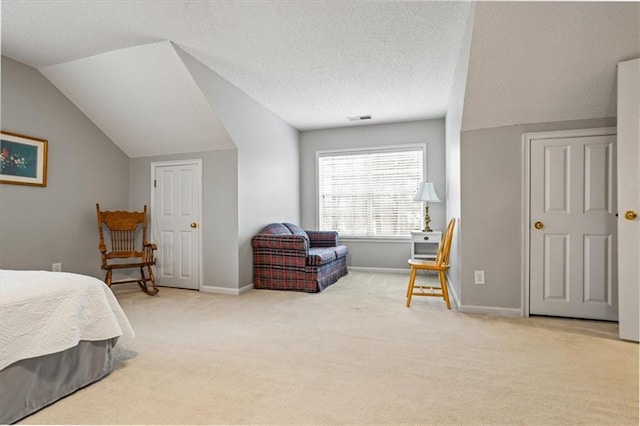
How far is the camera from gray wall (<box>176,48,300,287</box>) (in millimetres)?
3623

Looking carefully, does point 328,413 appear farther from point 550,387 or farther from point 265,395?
point 550,387

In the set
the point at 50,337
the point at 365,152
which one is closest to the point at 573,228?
the point at 365,152

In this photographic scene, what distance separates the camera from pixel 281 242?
420cm

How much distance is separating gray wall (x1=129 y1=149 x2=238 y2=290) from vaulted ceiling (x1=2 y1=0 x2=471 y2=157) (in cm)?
21

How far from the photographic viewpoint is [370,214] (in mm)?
5621

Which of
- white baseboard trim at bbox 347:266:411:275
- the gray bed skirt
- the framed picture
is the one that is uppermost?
the framed picture

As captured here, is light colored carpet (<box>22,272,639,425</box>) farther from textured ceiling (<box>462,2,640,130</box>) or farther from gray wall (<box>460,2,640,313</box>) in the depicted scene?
textured ceiling (<box>462,2,640,130</box>)

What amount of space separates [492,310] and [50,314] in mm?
3282

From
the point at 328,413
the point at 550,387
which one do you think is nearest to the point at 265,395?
the point at 328,413

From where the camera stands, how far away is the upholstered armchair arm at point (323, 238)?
512 cm

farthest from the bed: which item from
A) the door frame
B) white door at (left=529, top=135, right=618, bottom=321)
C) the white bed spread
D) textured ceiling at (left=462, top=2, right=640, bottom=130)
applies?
white door at (left=529, top=135, right=618, bottom=321)

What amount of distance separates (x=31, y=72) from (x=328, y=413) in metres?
4.27

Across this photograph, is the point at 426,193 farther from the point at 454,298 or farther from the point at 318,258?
the point at 318,258

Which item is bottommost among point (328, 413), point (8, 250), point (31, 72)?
point (328, 413)
